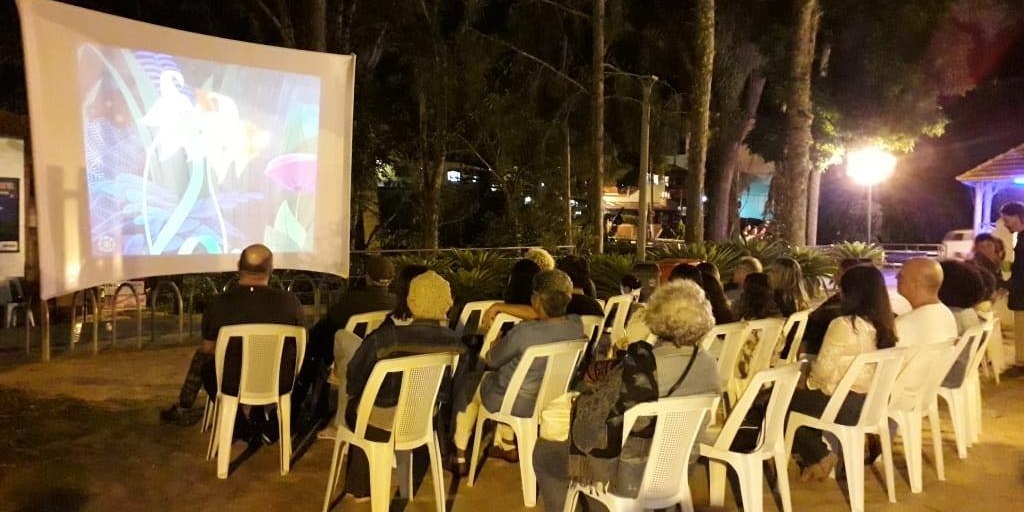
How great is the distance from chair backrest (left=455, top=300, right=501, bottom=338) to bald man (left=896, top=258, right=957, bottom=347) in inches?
92.9

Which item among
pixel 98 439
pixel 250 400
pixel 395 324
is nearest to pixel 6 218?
pixel 98 439

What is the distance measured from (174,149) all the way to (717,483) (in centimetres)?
488

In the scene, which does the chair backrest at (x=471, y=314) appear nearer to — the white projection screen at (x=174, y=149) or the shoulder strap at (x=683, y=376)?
the shoulder strap at (x=683, y=376)

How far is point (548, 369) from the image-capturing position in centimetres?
415

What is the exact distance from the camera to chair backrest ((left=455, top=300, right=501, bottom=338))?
5.41 metres

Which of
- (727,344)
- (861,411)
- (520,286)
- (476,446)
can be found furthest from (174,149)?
(861,411)

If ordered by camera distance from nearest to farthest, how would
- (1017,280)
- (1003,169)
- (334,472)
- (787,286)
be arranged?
(334,472) < (787,286) < (1017,280) < (1003,169)

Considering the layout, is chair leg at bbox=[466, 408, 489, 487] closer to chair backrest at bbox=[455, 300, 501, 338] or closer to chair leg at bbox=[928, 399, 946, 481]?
chair backrest at bbox=[455, 300, 501, 338]

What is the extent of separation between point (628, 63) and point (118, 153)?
16644 mm

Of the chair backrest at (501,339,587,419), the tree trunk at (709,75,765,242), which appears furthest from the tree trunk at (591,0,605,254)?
the chair backrest at (501,339,587,419)

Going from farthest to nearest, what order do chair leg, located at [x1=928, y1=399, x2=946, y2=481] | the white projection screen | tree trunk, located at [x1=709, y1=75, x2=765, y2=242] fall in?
tree trunk, located at [x1=709, y1=75, x2=765, y2=242], the white projection screen, chair leg, located at [x1=928, y1=399, x2=946, y2=481]

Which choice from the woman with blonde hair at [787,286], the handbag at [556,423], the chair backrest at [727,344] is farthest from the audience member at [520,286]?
the woman with blonde hair at [787,286]

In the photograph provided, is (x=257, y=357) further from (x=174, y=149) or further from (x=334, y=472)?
(x=174, y=149)

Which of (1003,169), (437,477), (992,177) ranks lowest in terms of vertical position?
(437,477)
